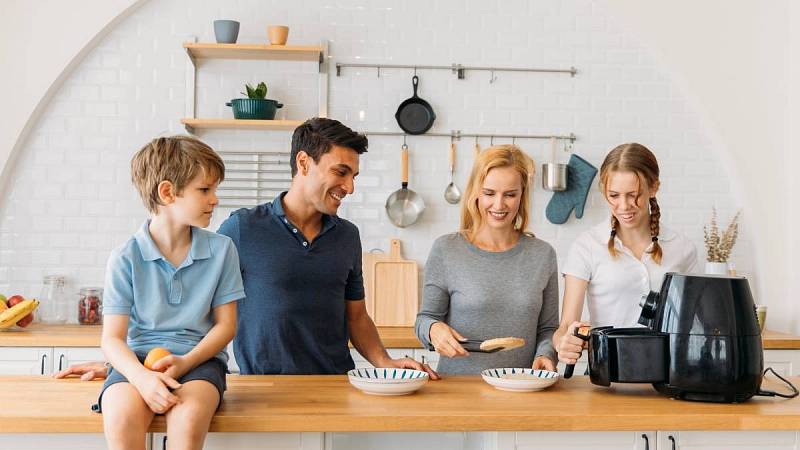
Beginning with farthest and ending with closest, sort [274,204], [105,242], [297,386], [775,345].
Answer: [105,242] < [775,345] < [274,204] < [297,386]

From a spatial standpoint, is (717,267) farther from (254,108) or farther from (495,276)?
(254,108)

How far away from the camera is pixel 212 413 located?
2045 mm

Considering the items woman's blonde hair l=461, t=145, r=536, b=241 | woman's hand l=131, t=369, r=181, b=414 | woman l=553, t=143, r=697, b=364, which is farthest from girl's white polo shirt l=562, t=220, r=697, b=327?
woman's hand l=131, t=369, r=181, b=414

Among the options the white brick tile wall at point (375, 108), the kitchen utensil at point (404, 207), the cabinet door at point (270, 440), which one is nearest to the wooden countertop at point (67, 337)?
the white brick tile wall at point (375, 108)

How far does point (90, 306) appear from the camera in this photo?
4.46 metres

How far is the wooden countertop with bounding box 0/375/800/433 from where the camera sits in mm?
2078

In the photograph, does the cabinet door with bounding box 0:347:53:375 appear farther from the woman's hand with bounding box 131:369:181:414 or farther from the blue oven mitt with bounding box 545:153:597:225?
the blue oven mitt with bounding box 545:153:597:225

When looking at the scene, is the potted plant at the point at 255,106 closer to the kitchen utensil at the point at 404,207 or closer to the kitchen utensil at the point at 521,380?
the kitchen utensil at the point at 404,207

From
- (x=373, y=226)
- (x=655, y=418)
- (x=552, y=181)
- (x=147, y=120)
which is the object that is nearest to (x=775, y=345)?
(x=552, y=181)

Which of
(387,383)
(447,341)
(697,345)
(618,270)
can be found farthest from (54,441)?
(618,270)

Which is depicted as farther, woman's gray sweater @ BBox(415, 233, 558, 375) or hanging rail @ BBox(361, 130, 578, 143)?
hanging rail @ BBox(361, 130, 578, 143)

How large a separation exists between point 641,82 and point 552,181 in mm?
793

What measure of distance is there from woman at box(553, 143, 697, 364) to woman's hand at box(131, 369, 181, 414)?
130 centimetres

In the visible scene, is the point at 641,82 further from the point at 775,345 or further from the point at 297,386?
the point at 297,386
